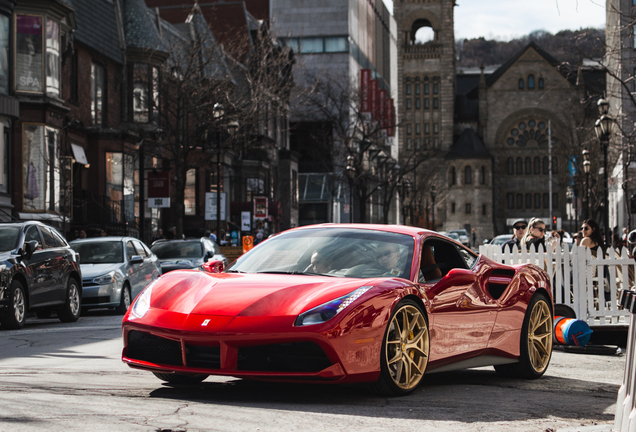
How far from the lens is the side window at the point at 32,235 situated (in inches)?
557

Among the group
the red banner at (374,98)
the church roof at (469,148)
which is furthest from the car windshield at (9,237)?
the church roof at (469,148)

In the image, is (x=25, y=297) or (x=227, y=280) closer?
(x=227, y=280)

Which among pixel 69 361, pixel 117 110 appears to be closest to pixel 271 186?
pixel 117 110

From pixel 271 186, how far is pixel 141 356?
169 feet

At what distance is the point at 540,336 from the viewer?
8.34 meters

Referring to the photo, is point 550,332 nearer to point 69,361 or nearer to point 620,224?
point 69,361

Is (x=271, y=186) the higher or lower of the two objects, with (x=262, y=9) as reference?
lower

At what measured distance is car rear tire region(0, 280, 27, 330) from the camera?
13180 millimetres

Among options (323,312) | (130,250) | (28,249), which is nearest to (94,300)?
(130,250)

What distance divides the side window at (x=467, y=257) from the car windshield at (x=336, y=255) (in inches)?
31.7

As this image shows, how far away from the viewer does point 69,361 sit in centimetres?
887

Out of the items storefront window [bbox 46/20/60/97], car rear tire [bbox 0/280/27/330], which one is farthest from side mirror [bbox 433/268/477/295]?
storefront window [bbox 46/20/60/97]

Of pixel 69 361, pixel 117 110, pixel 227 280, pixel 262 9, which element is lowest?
pixel 69 361

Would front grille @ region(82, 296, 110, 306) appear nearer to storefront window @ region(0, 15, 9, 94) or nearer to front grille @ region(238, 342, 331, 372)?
front grille @ region(238, 342, 331, 372)
